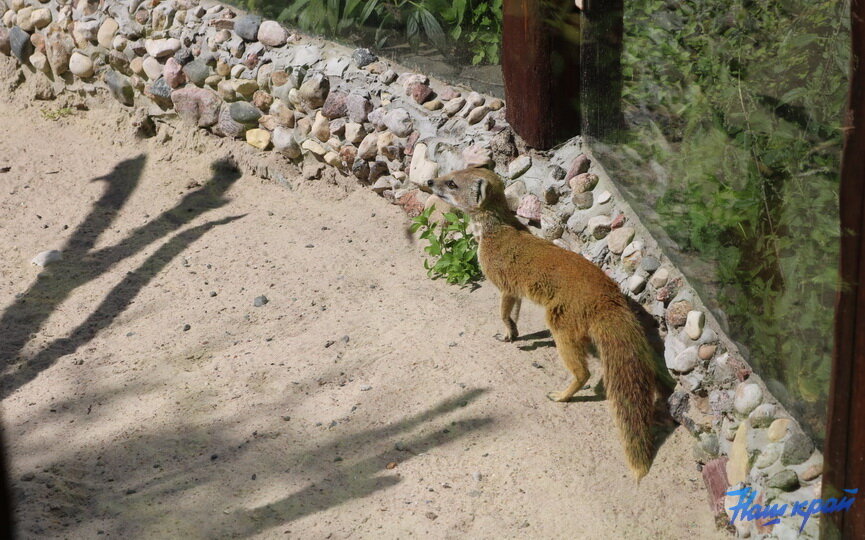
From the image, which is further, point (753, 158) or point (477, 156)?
point (477, 156)

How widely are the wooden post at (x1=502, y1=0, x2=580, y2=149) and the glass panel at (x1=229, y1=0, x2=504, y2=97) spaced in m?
0.26

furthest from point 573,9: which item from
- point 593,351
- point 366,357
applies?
point 366,357

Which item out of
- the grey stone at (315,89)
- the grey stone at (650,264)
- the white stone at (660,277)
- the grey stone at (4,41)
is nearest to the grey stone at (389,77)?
the grey stone at (315,89)

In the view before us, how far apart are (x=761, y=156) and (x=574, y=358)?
1399mm

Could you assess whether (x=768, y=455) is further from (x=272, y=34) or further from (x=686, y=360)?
(x=272, y=34)

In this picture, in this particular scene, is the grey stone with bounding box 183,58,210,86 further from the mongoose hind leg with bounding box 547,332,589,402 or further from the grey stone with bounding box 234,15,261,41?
the mongoose hind leg with bounding box 547,332,589,402

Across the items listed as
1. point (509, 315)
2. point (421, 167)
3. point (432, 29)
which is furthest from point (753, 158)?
point (432, 29)

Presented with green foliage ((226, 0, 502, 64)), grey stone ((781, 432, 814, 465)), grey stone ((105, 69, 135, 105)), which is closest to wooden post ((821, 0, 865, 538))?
grey stone ((781, 432, 814, 465))

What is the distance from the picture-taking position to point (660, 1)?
12.9 ft

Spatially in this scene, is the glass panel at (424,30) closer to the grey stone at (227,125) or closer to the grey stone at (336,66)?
the grey stone at (336,66)

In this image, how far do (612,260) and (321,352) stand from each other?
161cm

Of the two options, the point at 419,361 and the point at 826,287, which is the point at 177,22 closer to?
the point at 419,361

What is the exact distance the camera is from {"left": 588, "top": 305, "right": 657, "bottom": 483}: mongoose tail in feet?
12.6

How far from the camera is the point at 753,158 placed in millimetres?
3219
